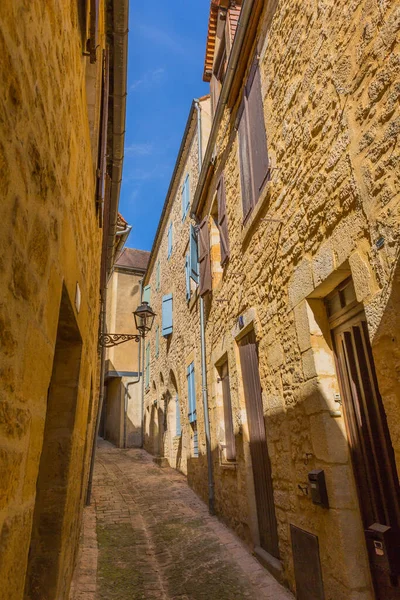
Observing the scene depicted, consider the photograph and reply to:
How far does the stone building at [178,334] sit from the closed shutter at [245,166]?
3.03 meters

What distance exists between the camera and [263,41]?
4504 millimetres

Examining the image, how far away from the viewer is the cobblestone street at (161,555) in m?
3.53

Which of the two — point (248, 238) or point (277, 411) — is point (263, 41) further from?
point (277, 411)

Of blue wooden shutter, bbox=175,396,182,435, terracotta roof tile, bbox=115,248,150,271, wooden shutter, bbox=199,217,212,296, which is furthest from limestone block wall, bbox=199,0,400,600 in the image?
terracotta roof tile, bbox=115,248,150,271

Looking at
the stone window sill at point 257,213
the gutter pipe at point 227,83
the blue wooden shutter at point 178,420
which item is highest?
the gutter pipe at point 227,83

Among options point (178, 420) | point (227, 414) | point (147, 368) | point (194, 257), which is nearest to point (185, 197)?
point (194, 257)

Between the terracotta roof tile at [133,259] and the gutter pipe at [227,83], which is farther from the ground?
the terracotta roof tile at [133,259]

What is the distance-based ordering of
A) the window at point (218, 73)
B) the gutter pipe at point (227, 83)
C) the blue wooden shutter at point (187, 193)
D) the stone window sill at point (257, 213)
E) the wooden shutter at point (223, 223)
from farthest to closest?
the blue wooden shutter at point (187, 193) < the window at point (218, 73) < the wooden shutter at point (223, 223) < the gutter pipe at point (227, 83) < the stone window sill at point (257, 213)

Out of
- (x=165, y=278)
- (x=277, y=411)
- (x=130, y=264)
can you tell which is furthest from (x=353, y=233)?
(x=130, y=264)

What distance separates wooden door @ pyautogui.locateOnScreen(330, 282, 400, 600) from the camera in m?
2.39

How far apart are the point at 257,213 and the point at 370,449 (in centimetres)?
252

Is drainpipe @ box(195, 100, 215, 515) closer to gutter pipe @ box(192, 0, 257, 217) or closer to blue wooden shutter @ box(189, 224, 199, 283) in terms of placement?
blue wooden shutter @ box(189, 224, 199, 283)

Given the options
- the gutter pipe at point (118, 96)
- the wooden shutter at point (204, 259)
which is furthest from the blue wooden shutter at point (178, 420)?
the wooden shutter at point (204, 259)

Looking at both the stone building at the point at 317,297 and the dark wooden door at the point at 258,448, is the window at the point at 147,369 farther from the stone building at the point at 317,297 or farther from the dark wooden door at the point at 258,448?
the dark wooden door at the point at 258,448
